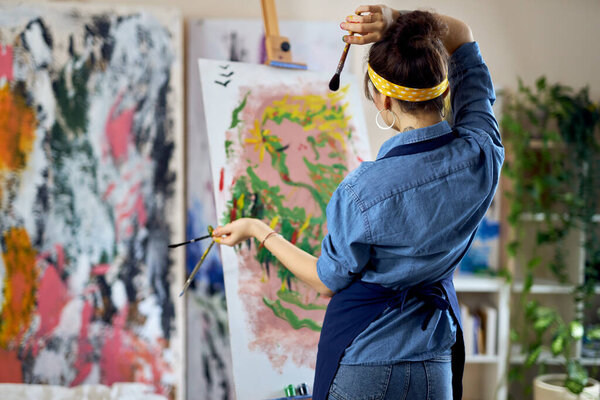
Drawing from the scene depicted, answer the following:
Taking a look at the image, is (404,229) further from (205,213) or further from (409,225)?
(205,213)

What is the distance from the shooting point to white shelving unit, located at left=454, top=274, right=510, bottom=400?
2.60 m

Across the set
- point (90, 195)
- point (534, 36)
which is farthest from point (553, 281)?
point (90, 195)

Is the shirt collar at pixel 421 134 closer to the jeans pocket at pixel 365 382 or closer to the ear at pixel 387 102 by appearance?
the ear at pixel 387 102

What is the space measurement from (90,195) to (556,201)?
88.8 inches

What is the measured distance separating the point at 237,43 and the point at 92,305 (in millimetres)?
1352

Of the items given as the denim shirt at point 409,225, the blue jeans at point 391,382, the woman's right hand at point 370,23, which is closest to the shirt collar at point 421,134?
the denim shirt at point 409,225

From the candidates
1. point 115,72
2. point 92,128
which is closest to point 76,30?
point 115,72

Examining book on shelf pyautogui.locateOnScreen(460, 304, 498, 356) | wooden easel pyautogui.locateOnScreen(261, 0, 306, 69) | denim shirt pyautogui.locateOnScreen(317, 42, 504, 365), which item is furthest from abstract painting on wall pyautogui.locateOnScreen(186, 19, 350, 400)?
denim shirt pyautogui.locateOnScreen(317, 42, 504, 365)

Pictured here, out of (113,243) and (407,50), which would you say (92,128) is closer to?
(113,243)

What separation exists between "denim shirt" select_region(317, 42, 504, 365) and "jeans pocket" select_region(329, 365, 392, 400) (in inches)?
0.6

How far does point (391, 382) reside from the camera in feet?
3.35

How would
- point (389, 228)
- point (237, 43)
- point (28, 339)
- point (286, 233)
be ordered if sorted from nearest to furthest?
point (389, 228), point (286, 233), point (28, 339), point (237, 43)

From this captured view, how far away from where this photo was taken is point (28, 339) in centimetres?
227

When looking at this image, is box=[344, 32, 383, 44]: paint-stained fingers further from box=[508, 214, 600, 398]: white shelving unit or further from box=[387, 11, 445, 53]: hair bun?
box=[508, 214, 600, 398]: white shelving unit
